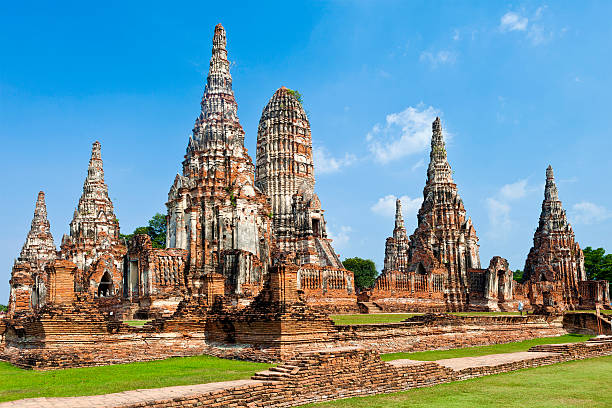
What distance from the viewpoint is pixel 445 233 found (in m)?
50.8

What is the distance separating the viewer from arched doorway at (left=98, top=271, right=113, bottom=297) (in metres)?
37.9

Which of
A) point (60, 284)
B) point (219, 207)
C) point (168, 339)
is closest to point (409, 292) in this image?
point (219, 207)

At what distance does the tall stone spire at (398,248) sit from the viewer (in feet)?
177

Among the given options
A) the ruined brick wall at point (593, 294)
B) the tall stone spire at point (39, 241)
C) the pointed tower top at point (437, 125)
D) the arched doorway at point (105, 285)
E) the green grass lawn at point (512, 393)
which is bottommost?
the ruined brick wall at point (593, 294)

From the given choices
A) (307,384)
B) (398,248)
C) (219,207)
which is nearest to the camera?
(307,384)

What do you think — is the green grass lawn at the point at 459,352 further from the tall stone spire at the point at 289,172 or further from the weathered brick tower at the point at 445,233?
the weathered brick tower at the point at 445,233

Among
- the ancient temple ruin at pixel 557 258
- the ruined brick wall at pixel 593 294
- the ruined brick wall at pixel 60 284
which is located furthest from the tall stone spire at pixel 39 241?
the ruined brick wall at pixel 593 294

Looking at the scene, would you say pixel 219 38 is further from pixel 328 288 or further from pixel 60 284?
pixel 60 284

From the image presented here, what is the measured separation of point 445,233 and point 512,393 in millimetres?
40733

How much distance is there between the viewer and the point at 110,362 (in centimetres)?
1522

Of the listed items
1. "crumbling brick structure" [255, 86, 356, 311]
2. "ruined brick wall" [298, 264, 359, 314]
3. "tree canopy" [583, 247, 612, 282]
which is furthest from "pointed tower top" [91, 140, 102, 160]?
"tree canopy" [583, 247, 612, 282]

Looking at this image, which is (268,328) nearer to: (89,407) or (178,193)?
(89,407)

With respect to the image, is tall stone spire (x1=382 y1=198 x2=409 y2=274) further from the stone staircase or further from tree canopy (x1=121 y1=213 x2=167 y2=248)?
tree canopy (x1=121 y1=213 x2=167 y2=248)

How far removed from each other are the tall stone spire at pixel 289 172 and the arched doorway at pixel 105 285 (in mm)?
13250
